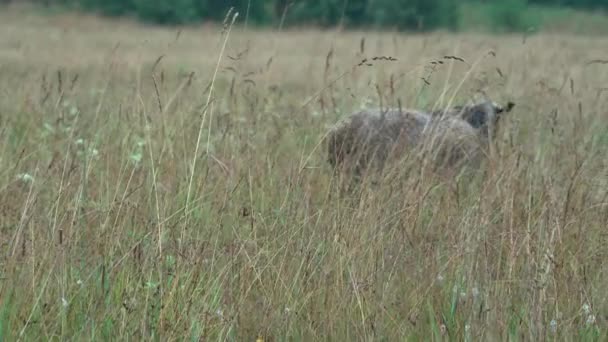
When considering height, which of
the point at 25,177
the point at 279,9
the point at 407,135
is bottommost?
the point at 279,9

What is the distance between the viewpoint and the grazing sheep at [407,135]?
5.32m

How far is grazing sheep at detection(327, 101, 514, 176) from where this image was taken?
17.5 ft

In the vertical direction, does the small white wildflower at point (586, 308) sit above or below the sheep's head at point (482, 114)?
below

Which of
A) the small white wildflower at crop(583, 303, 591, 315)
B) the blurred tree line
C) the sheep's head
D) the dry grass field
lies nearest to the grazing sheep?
the sheep's head

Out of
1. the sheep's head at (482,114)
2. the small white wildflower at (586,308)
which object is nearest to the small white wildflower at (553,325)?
the small white wildflower at (586,308)

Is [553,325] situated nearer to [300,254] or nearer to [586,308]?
[586,308]

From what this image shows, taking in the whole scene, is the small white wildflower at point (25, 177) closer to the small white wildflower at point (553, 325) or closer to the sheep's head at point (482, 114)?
the small white wildflower at point (553, 325)

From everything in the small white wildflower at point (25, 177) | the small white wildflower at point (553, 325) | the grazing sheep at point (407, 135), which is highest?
the grazing sheep at point (407, 135)

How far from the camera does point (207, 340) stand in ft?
11.5

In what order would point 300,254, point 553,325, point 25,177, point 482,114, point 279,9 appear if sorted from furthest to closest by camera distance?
point 279,9 → point 482,114 → point 25,177 → point 300,254 → point 553,325

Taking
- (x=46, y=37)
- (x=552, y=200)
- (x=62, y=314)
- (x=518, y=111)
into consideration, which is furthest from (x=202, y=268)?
(x=46, y=37)

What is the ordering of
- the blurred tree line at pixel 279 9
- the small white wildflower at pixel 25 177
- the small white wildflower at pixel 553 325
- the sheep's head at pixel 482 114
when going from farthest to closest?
the blurred tree line at pixel 279 9 < the sheep's head at pixel 482 114 < the small white wildflower at pixel 25 177 < the small white wildflower at pixel 553 325

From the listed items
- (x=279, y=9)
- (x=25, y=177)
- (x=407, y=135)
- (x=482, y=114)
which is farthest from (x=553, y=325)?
(x=279, y=9)

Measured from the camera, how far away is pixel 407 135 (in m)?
5.47
